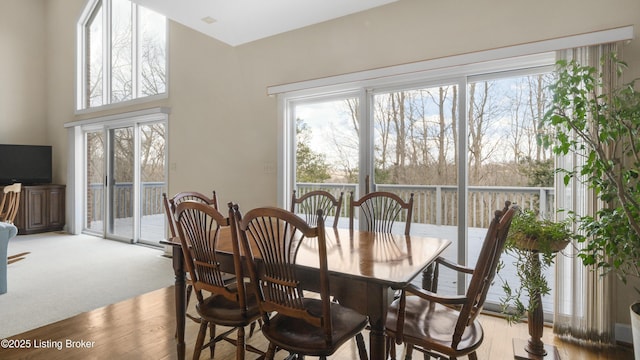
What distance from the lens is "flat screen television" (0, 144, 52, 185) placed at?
6.03 metres

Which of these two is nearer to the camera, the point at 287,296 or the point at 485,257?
the point at 485,257

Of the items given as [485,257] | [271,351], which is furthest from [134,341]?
[485,257]

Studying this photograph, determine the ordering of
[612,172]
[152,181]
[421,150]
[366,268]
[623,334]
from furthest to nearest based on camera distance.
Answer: [152,181] < [421,150] < [623,334] < [612,172] < [366,268]

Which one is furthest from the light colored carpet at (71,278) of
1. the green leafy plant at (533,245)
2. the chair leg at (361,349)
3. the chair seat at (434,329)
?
the green leafy plant at (533,245)

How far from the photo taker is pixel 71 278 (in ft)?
12.2

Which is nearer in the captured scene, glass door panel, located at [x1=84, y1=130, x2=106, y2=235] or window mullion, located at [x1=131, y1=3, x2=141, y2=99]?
window mullion, located at [x1=131, y1=3, x2=141, y2=99]

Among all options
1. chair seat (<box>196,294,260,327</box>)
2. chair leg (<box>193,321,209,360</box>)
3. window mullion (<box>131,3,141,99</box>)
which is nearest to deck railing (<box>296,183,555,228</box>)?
chair seat (<box>196,294,260,327</box>)

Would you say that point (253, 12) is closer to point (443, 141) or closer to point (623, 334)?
point (443, 141)

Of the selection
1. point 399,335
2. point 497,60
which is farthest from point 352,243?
point 497,60

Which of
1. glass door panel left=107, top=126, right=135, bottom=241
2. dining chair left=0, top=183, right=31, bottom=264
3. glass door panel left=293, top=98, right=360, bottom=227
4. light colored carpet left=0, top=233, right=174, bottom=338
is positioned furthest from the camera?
A: glass door panel left=107, top=126, right=135, bottom=241

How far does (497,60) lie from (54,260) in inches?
215

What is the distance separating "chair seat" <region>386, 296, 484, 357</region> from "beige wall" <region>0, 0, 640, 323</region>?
1.54 meters

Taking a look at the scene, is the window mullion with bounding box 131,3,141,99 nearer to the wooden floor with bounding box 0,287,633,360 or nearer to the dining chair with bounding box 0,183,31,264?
the dining chair with bounding box 0,183,31,264

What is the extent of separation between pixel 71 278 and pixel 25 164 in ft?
12.7
